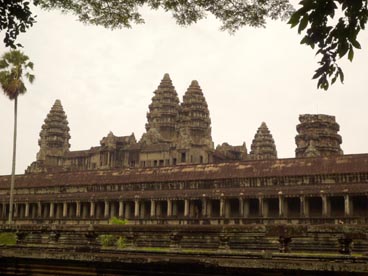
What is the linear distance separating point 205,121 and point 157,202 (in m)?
29.1

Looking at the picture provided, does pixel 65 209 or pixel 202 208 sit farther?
pixel 65 209

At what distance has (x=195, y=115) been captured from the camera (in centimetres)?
7175

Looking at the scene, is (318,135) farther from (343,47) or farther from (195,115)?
(343,47)

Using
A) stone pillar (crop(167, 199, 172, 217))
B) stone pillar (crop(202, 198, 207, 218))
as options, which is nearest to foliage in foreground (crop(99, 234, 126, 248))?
stone pillar (crop(202, 198, 207, 218))

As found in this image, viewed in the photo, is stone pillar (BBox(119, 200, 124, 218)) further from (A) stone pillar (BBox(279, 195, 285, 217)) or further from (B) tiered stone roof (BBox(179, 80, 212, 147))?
(B) tiered stone roof (BBox(179, 80, 212, 147))

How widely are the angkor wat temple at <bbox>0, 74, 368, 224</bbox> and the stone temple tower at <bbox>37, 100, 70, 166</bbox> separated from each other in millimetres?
17040

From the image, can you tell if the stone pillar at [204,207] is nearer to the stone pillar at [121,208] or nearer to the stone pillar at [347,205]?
the stone pillar at [121,208]

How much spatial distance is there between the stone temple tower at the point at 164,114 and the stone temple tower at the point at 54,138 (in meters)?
15.3

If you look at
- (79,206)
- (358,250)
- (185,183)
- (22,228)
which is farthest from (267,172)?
(22,228)

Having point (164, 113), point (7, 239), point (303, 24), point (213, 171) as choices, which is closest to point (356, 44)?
point (303, 24)

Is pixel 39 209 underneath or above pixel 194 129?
underneath

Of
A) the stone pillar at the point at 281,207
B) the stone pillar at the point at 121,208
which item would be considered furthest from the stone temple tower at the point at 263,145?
the stone pillar at the point at 281,207

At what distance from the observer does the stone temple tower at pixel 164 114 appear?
81562 millimetres

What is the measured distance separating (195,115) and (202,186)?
1186 inches
